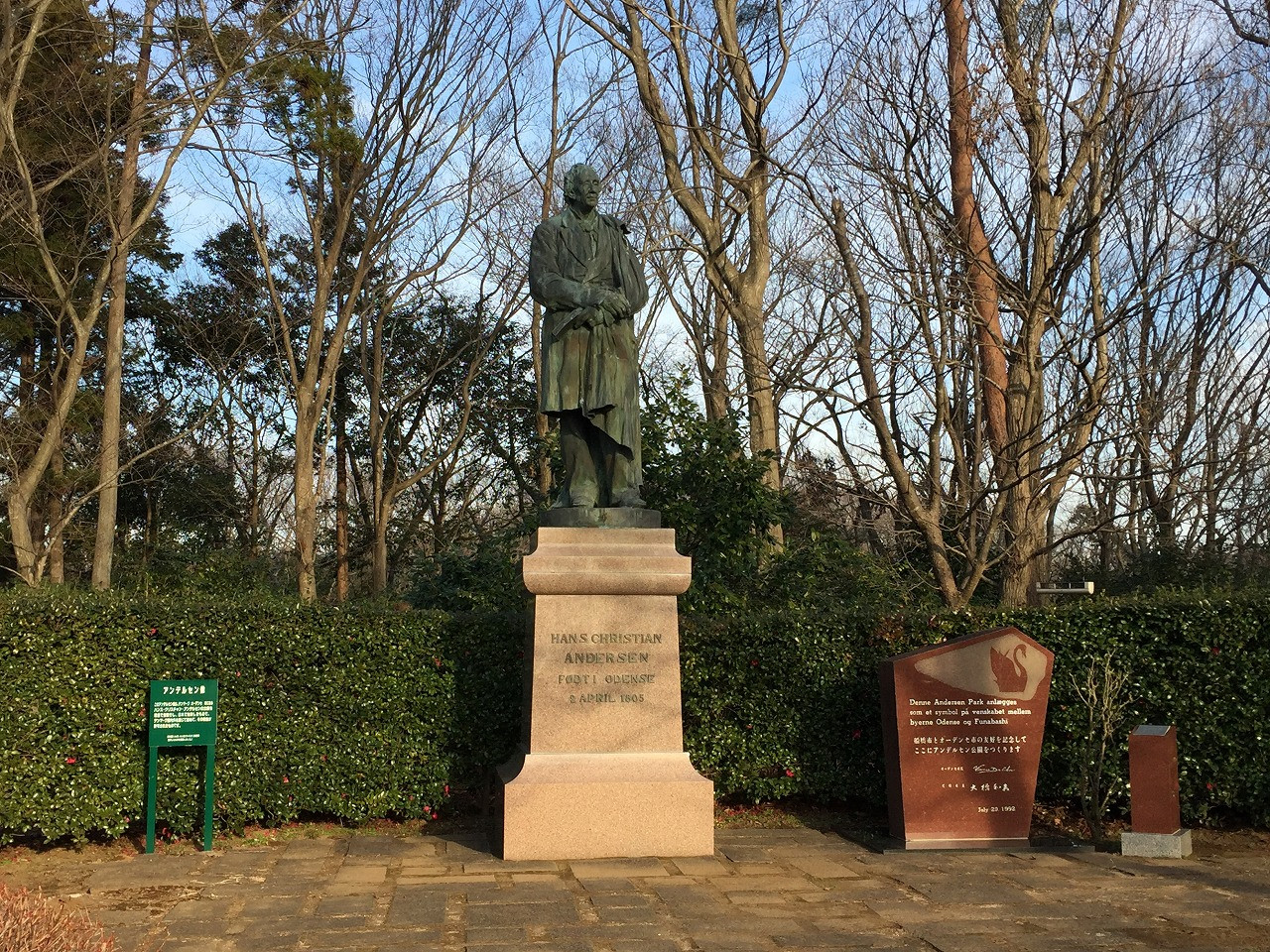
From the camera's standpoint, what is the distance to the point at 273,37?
17.4m

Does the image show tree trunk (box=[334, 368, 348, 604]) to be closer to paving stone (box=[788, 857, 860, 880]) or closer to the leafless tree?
the leafless tree

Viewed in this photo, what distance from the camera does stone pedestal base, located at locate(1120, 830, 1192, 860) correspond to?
7711 mm

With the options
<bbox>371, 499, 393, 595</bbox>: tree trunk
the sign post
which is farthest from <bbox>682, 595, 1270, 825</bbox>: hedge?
<bbox>371, 499, 393, 595</bbox>: tree trunk

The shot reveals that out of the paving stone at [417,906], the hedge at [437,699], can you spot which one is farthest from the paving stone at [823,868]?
the paving stone at [417,906]

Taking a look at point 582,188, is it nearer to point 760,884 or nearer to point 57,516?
point 760,884

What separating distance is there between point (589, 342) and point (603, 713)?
2.52m

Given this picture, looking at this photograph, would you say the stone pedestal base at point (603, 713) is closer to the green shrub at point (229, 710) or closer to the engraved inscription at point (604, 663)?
the engraved inscription at point (604, 663)

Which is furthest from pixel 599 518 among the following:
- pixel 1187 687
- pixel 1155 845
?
pixel 1187 687

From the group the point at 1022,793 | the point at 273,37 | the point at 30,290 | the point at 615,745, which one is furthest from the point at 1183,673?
the point at 30,290

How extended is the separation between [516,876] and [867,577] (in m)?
6.07

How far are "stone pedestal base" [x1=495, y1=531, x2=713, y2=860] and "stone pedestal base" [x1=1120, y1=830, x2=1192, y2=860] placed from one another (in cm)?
275

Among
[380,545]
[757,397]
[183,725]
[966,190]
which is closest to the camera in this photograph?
[183,725]

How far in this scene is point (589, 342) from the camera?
26.9 feet

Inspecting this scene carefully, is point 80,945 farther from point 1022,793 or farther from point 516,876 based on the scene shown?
point 1022,793
